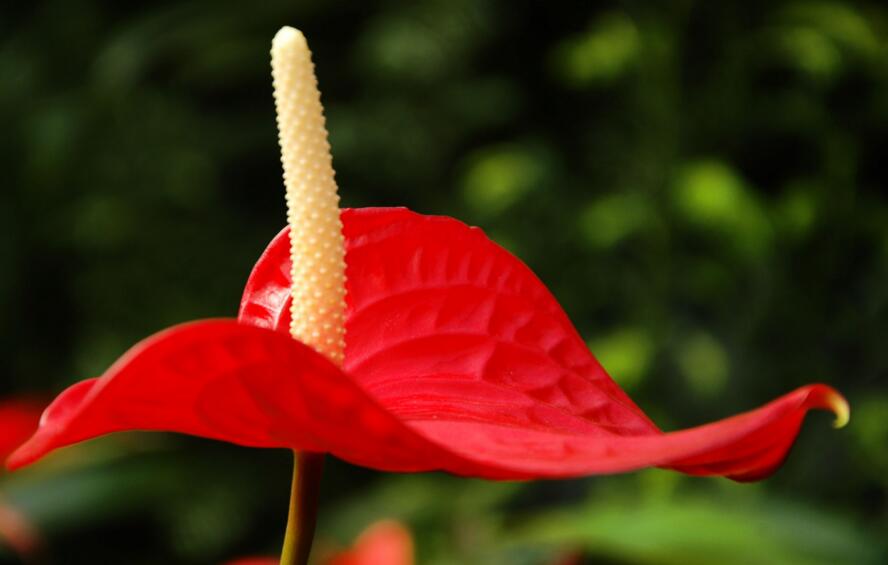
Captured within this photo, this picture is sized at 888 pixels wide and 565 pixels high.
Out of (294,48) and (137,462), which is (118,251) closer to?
(137,462)

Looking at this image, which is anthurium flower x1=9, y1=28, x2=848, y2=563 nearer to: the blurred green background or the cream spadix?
the cream spadix

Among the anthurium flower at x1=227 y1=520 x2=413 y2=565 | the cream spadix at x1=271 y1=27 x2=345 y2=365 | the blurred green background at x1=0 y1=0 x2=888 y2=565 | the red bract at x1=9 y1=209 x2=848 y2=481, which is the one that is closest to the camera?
the red bract at x1=9 y1=209 x2=848 y2=481

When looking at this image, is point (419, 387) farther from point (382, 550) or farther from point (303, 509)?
point (382, 550)

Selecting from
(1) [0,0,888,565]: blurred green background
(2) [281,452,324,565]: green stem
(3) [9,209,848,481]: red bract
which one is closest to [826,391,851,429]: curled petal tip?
(3) [9,209,848,481]: red bract


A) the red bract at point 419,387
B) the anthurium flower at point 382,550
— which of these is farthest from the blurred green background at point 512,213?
the red bract at point 419,387

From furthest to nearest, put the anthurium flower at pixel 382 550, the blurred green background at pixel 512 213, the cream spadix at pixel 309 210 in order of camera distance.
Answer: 1. the blurred green background at pixel 512 213
2. the anthurium flower at pixel 382 550
3. the cream spadix at pixel 309 210

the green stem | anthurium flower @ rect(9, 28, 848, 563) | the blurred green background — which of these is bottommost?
the blurred green background

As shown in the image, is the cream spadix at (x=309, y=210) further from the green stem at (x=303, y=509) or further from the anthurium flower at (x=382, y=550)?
the anthurium flower at (x=382, y=550)

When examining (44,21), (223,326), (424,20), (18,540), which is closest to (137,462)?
(18,540)
